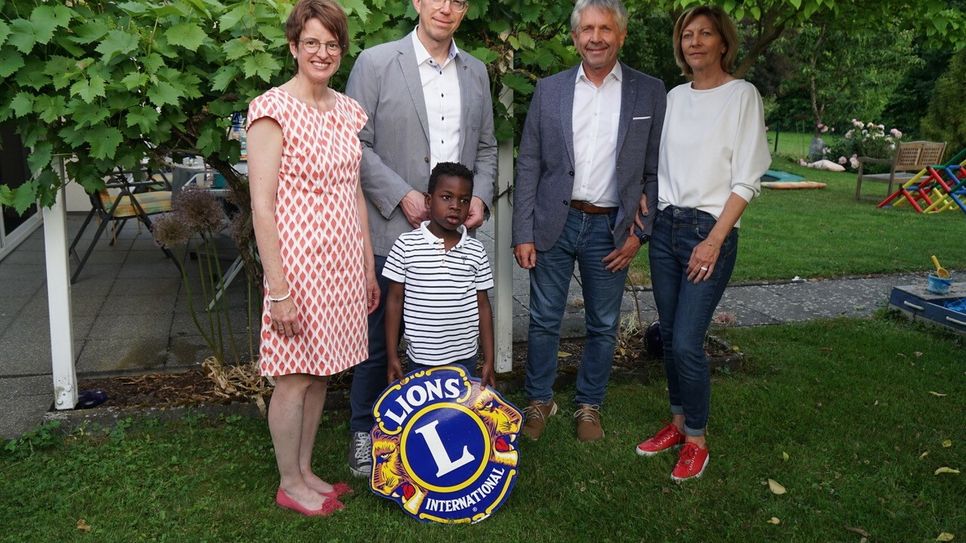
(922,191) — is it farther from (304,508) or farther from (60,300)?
(60,300)

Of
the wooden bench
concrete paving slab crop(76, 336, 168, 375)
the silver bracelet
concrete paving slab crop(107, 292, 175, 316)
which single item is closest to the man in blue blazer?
the silver bracelet

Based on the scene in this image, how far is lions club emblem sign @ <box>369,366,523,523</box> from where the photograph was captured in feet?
9.70

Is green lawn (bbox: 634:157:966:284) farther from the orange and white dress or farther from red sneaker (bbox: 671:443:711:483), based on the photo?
the orange and white dress

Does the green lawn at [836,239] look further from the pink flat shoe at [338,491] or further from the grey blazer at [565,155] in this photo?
the pink flat shoe at [338,491]

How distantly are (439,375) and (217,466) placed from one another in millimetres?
1133

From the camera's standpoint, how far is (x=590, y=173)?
3398mm

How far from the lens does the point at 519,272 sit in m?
7.26

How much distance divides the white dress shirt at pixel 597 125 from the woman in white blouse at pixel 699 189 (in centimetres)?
22

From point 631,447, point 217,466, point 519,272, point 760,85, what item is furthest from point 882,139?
point 217,466

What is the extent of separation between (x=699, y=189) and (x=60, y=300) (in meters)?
2.98

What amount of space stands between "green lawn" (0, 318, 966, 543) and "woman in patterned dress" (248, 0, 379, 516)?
321 mm

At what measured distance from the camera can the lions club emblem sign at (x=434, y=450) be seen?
2.96 metres

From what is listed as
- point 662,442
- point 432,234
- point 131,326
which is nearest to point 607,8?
point 432,234

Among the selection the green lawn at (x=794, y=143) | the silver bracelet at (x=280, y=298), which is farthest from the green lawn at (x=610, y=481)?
the green lawn at (x=794, y=143)
